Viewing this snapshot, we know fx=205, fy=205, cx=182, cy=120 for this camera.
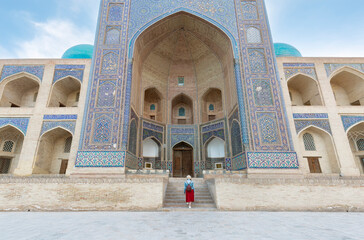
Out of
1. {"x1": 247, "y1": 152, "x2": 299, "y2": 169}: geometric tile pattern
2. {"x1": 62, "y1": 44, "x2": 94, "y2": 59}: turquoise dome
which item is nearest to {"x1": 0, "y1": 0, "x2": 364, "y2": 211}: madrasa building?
{"x1": 247, "y1": 152, "x2": 299, "y2": 169}: geometric tile pattern

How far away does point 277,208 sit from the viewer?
4.45 m

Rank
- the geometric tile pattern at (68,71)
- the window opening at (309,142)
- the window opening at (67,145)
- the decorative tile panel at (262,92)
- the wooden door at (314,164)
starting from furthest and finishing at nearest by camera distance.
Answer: the window opening at (67,145) → the geometric tile pattern at (68,71) → the window opening at (309,142) → the wooden door at (314,164) → the decorative tile panel at (262,92)

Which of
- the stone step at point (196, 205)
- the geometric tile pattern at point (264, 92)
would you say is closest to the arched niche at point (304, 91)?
the geometric tile pattern at point (264, 92)

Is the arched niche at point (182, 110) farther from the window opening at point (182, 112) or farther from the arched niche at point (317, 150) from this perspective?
the arched niche at point (317, 150)

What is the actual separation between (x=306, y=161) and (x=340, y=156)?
1.21 m

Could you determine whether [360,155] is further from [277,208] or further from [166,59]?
[166,59]

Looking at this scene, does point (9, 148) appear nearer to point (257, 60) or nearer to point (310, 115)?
point (257, 60)

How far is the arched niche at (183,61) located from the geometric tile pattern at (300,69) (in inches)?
106

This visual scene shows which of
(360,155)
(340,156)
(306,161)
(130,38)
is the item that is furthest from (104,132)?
(360,155)

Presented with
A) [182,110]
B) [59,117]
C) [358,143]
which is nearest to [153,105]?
[182,110]

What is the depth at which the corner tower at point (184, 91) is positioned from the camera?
7348 mm

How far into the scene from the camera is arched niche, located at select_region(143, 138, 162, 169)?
34.1 ft

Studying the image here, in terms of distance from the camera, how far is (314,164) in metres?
8.98

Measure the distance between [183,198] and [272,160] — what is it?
11.7ft
